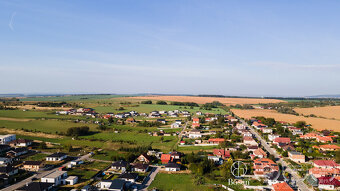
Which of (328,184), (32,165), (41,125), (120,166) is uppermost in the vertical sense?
(41,125)

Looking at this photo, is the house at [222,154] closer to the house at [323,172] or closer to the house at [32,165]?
the house at [323,172]

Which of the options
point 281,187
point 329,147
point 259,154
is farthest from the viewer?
point 329,147

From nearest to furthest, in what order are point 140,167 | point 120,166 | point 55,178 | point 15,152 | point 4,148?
point 55,178 < point 140,167 < point 120,166 < point 15,152 < point 4,148

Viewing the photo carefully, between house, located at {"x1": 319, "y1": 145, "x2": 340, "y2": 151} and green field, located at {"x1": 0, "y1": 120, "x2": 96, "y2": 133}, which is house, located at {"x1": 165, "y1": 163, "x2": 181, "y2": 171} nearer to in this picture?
house, located at {"x1": 319, "y1": 145, "x2": 340, "y2": 151}

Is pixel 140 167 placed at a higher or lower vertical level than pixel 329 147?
lower

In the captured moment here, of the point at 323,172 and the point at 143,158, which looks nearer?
the point at 323,172

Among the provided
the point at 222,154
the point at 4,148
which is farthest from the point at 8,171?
the point at 222,154

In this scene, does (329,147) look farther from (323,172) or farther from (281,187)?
(281,187)
